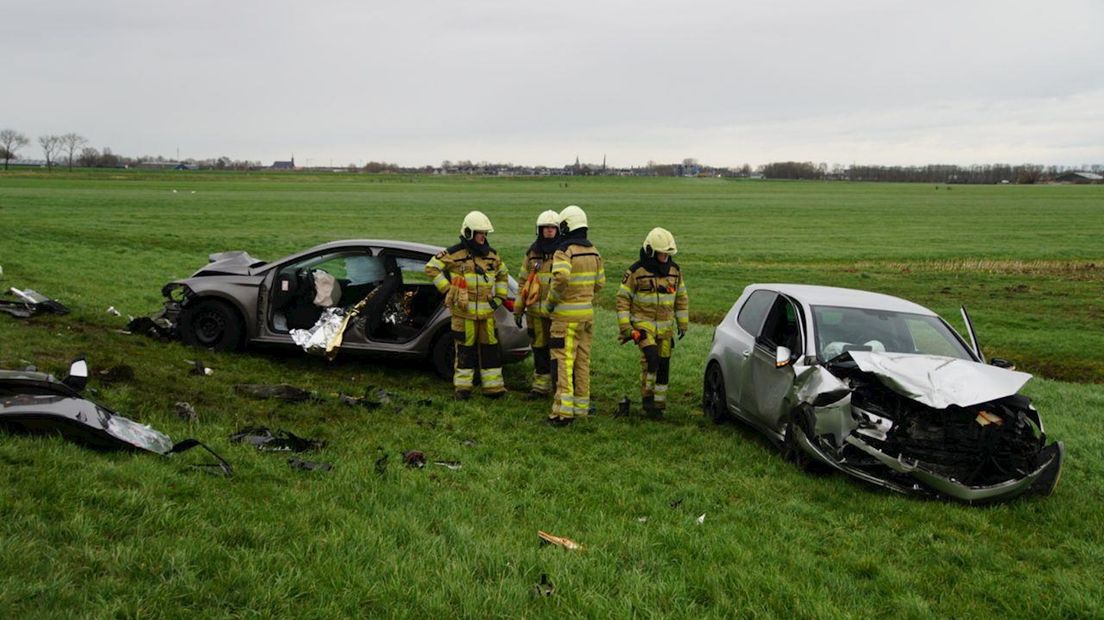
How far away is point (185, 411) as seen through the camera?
6.28 m

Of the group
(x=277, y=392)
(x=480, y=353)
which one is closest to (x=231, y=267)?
(x=277, y=392)

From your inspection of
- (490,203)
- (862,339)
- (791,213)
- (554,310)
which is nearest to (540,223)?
(554,310)

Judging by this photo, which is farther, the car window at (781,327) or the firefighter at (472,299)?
the firefighter at (472,299)

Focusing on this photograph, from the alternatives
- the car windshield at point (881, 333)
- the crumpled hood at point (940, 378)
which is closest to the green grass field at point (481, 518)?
the crumpled hood at point (940, 378)

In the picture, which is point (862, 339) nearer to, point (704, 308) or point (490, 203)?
point (704, 308)

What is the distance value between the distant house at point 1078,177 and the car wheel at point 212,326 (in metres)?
169

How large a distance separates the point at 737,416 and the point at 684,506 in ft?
8.24

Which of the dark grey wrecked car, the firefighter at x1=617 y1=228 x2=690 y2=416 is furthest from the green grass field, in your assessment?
the firefighter at x1=617 y1=228 x2=690 y2=416

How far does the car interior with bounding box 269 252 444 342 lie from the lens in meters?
9.13

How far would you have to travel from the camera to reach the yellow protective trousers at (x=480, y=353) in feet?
27.2

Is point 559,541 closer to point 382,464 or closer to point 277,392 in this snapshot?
point 382,464

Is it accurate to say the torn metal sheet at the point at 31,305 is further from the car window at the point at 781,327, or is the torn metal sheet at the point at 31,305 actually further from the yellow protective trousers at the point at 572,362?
the car window at the point at 781,327

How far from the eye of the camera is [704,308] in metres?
17.7

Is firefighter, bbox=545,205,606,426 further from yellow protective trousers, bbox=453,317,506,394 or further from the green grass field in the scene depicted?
yellow protective trousers, bbox=453,317,506,394
